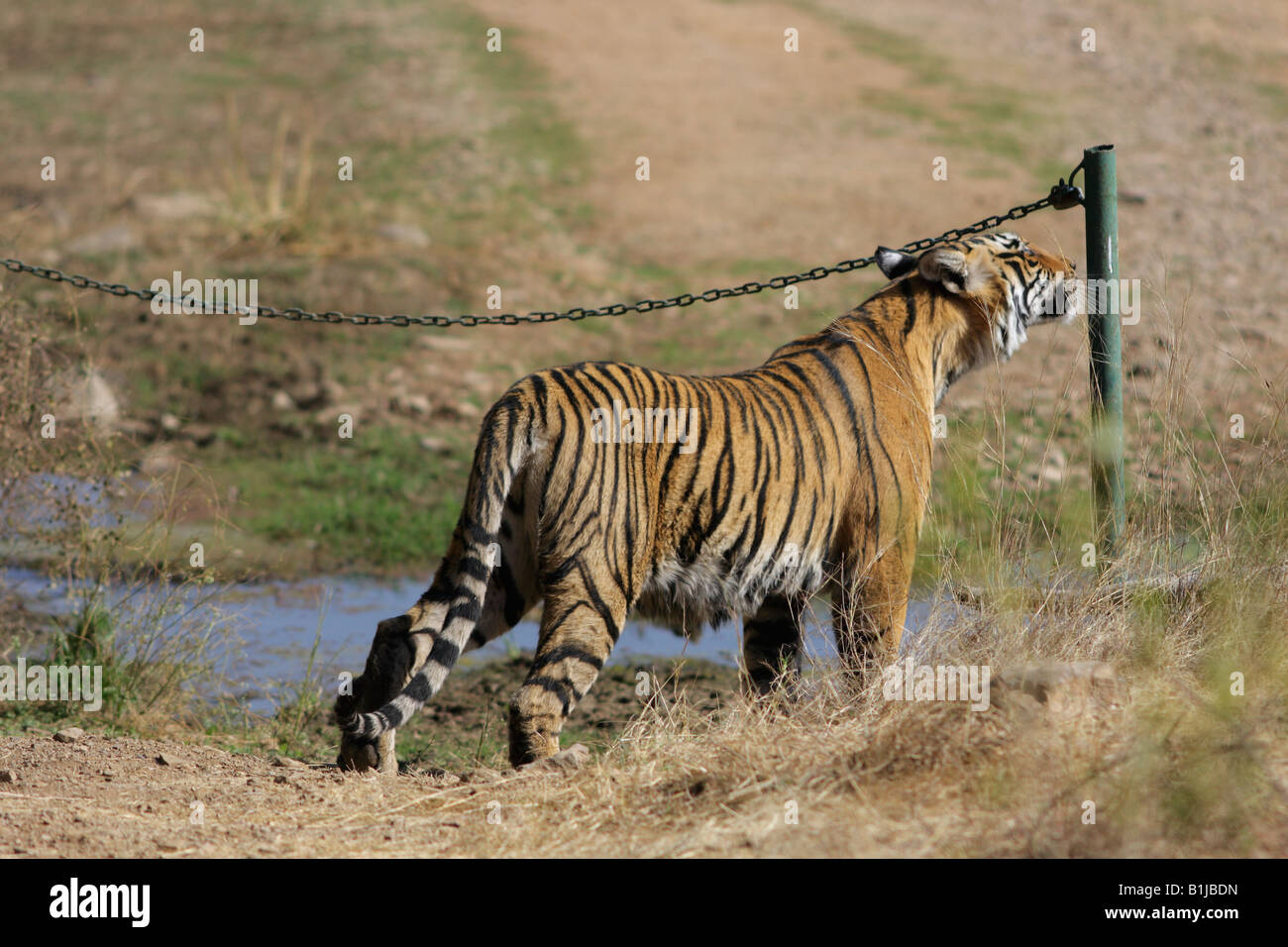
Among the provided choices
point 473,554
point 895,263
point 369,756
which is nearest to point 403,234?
point 895,263

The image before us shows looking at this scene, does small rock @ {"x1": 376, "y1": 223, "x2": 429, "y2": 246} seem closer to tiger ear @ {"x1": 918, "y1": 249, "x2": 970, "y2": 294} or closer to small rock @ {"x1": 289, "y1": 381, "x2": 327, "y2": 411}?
small rock @ {"x1": 289, "y1": 381, "x2": 327, "y2": 411}

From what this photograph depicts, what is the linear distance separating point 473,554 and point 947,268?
2275 millimetres

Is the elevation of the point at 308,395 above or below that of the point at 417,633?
above

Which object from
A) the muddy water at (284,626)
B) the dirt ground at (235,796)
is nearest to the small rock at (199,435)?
the muddy water at (284,626)

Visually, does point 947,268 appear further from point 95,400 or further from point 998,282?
point 95,400

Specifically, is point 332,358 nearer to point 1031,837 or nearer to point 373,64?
point 1031,837

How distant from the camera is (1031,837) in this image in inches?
147

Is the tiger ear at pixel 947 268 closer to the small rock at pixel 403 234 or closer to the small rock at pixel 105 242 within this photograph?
the small rock at pixel 403 234

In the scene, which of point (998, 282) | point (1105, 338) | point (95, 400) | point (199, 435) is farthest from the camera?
point (199, 435)

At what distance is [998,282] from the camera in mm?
5918

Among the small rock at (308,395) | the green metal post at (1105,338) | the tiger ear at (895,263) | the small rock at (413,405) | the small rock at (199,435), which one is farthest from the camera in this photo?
the small rock at (308,395)

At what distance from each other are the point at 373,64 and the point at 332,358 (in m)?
10.6

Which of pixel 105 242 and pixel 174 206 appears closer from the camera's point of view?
pixel 105 242

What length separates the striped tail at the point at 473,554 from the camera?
470 cm
